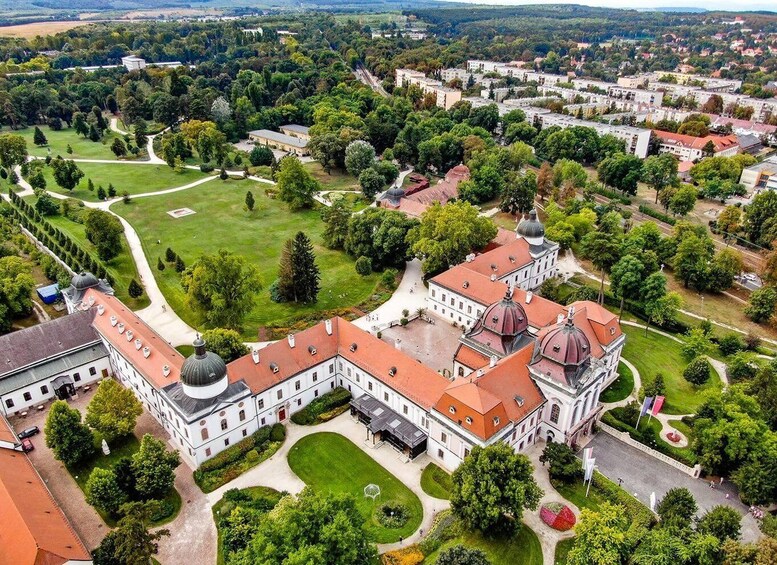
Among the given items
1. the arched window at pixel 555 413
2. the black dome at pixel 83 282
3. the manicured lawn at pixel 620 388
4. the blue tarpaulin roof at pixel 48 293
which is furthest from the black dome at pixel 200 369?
the manicured lawn at pixel 620 388

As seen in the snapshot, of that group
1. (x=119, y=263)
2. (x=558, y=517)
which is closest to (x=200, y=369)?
(x=558, y=517)

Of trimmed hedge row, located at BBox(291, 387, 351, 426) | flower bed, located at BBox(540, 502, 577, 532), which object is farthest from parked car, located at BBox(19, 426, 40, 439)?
flower bed, located at BBox(540, 502, 577, 532)

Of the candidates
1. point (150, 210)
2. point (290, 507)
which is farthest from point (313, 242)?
point (290, 507)

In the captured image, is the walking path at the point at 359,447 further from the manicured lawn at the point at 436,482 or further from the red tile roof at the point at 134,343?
the red tile roof at the point at 134,343

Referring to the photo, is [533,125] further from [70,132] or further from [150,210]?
[70,132]

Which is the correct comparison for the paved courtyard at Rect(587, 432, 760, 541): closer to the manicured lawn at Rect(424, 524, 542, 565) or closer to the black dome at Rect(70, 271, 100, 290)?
the manicured lawn at Rect(424, 524, 542, 565)
